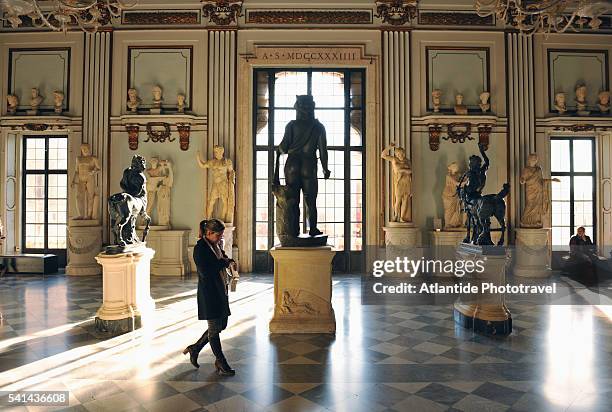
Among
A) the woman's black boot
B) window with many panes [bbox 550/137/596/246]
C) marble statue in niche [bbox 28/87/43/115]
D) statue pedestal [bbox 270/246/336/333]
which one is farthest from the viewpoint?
window with many panes [bbox 550/137/596/246]

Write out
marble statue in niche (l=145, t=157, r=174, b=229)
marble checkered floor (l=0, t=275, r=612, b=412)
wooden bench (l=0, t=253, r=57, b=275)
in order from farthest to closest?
marble statue in niche (l=145, t=157, r=174, b=229)
wooden bench (l=0, t=253, r=57, b=275)
marble checkered floor (l=0, t=275, r=612, b=412)

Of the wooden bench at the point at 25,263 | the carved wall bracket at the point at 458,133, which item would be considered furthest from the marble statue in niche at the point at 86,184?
Answer: the carved wall bracket at the point at 458,133

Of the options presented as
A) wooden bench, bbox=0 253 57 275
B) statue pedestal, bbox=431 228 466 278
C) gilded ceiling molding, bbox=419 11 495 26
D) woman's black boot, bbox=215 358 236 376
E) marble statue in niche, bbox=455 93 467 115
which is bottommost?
woman's black boot, bbox=215 358 236 376

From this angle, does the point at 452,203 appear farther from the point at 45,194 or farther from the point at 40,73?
the point at 40,73

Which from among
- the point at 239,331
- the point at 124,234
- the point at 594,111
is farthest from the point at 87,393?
the point at 594,111

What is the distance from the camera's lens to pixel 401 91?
10.8m

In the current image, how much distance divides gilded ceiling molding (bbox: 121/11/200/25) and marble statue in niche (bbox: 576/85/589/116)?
9286 mm

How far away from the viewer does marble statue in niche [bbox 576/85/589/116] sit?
1072 cm

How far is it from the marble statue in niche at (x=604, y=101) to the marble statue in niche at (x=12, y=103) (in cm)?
1408

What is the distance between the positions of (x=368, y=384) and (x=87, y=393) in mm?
2374

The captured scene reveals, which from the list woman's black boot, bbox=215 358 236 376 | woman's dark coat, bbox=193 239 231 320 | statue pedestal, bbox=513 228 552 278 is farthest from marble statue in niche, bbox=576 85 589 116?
woman's black boot, bbox=215 358 236 376

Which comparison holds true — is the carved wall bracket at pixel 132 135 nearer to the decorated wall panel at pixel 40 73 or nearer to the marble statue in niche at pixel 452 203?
the decorated wall panel at pixel 40 73

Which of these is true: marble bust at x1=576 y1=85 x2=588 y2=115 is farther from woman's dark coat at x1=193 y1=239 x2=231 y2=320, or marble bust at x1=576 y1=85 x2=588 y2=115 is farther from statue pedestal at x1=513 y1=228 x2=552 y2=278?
woman's dark coat at x1=193 y1=239 x2=231 y2=320

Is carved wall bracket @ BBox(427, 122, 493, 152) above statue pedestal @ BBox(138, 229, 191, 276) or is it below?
above
